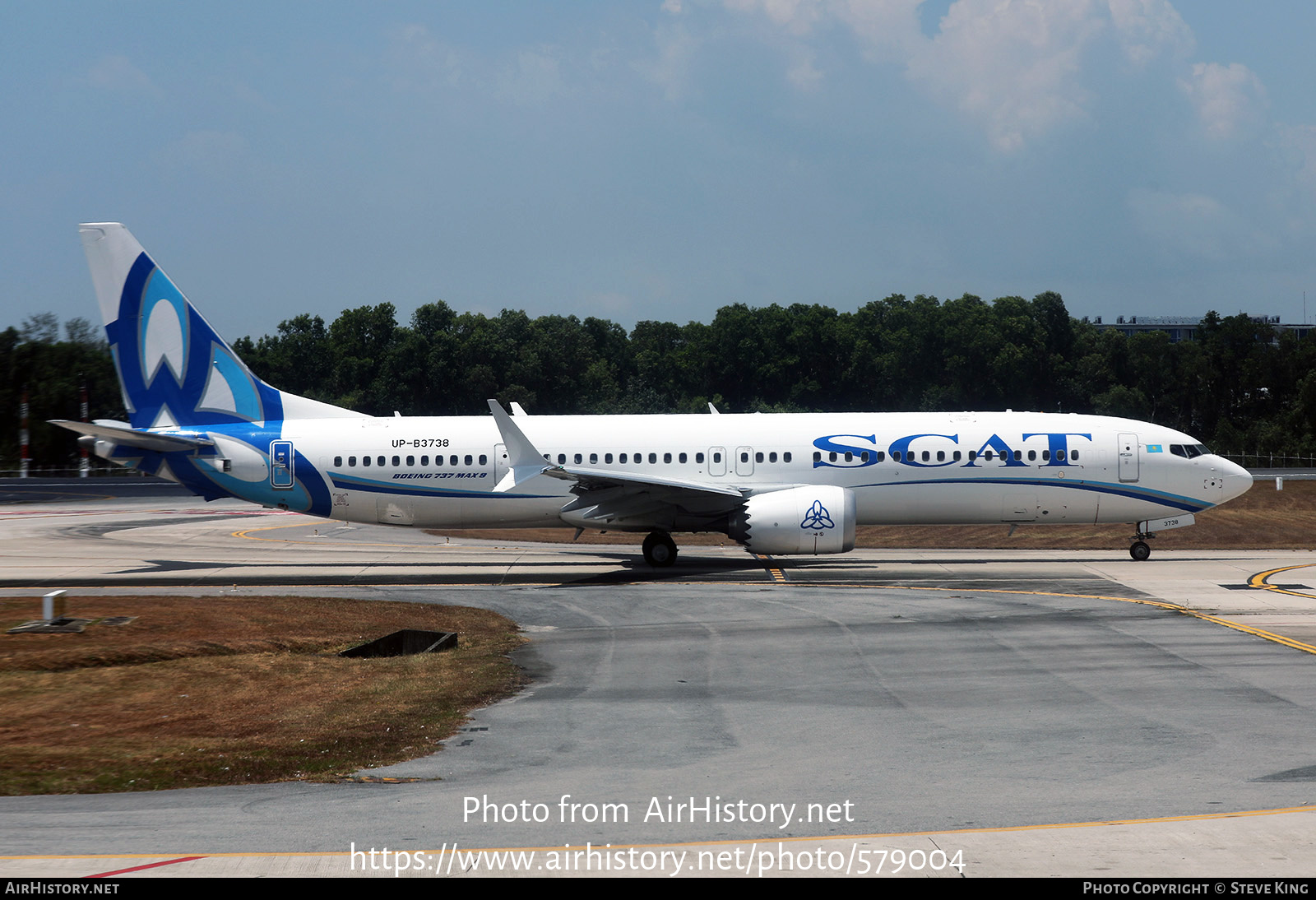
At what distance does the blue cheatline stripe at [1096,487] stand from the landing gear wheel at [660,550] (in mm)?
5626

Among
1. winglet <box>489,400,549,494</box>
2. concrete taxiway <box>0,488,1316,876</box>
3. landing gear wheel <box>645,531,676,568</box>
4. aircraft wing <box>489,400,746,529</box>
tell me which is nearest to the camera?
concrete taxiway <box>0,488,1316,876</box>

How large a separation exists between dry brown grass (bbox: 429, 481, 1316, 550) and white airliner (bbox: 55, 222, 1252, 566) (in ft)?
11.0

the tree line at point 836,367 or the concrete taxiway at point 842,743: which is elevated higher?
the tree line at point 836,367

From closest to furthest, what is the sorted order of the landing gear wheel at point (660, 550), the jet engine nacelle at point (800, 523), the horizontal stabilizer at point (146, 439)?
the jet engine nacelle at point (800, 523) < the horizontal stabilizer at point (146, 439) < the landing gear wheel at point (660, 550)

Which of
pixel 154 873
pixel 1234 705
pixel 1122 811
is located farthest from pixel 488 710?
pixel 1234 705

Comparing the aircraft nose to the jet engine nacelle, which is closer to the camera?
the jet engine nacelle

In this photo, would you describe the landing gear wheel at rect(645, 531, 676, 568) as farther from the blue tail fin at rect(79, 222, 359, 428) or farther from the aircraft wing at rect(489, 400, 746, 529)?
the blue tail fin at rect(79, 222, 359, 428)

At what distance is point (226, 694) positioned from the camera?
15.8 meters

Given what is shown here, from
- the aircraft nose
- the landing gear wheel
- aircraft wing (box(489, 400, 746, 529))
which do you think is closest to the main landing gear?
the aircraft nose

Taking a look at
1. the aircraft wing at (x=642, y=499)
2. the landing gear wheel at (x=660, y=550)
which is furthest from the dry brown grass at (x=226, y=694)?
the landing gear wheel at (x=660, y=550)

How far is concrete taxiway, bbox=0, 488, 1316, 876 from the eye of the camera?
9.07 m

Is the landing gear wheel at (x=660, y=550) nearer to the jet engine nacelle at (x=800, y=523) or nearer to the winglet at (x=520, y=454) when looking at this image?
the jet engine nacelle at (x=800, y=523)

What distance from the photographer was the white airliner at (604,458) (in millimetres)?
31266

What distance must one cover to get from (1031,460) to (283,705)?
22896 millimetres
